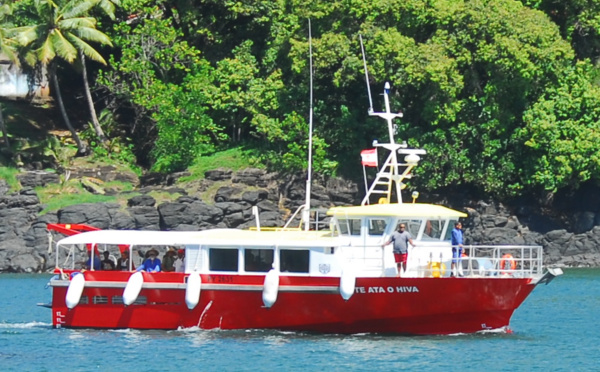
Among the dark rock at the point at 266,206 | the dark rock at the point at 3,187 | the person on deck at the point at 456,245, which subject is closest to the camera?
the person on deck at the point at 456,245

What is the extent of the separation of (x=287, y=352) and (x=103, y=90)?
33.0 m

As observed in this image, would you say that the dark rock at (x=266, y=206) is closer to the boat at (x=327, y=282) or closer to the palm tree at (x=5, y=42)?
the palm tree at (x=5, y=42)

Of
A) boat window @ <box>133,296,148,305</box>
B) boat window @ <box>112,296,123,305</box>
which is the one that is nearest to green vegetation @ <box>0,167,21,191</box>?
boat window @ <box>112,296,123,305</box>

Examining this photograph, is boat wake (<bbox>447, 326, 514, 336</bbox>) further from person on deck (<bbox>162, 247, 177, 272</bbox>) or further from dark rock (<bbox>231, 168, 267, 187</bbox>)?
dark rock (<bbox>231, 168, 267, 187</bbox>)

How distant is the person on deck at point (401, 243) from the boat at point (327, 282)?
23cm

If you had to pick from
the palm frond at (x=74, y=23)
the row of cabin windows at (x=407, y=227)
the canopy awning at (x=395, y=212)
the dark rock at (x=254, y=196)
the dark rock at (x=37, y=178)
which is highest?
the palm frond at (x=74, y=23)

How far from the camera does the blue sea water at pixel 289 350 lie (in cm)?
3089

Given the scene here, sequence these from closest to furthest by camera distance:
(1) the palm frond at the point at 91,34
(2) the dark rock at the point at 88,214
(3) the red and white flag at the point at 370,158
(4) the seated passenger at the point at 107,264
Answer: (3) the red and white flag at the point at 370,158, (4) the seated passenger at the point at 107,264, (2) the dark rock at the point at 88,214, (1) the palm frond at the point at 91,34

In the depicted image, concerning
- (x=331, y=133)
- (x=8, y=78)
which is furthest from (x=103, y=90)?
(x=331, y=133)

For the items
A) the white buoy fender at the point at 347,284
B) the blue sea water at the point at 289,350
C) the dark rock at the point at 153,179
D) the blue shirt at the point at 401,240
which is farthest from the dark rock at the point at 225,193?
the white buoy fender at the point at 347,284

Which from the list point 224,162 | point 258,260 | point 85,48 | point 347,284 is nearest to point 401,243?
point 347,284

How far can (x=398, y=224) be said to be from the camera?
34.2m

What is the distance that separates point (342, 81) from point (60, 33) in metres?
11.0

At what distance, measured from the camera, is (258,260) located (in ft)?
113
